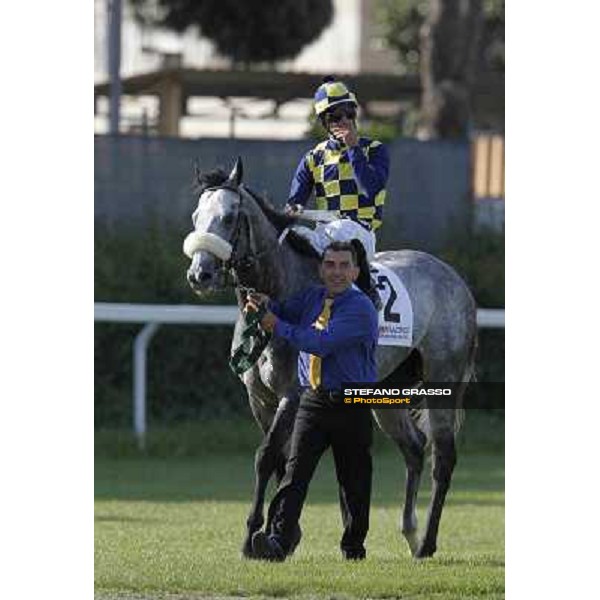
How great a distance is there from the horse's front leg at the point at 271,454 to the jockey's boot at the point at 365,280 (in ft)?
1.82

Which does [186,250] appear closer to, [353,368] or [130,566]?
[353,368]

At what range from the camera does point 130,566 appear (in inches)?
330

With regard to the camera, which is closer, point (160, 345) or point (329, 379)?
point (329, 379)

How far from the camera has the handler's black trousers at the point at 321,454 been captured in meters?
7.98

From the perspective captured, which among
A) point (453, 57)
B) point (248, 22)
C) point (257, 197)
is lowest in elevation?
point (257, 197)

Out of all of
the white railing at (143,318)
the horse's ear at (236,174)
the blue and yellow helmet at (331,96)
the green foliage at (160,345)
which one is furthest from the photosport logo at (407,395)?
the green foliage at (160,345)

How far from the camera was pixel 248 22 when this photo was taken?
2052 cm

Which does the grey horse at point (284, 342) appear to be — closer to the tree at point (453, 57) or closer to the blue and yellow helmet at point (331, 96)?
the blue and yellow helmet at point (331, 96)

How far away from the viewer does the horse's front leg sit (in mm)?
8484

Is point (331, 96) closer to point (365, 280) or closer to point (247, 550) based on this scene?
point (365, 280)

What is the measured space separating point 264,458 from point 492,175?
7.83 meters

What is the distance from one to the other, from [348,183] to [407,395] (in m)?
0.94

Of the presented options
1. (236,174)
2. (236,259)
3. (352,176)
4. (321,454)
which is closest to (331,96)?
(352,176)
